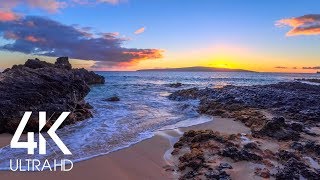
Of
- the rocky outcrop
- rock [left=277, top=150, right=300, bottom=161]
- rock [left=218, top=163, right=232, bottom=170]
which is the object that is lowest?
rock [left=218, top=163, right=232, bottom=170]

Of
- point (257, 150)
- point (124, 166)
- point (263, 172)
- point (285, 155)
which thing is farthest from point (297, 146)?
point (124, 166)

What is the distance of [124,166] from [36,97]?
7471mm

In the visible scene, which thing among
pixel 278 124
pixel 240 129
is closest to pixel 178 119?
pixel 240 129

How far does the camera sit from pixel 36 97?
1424 centimetres

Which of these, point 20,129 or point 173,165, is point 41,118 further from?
point 173,165

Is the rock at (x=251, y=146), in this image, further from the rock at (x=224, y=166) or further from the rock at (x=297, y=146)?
the rock at (x=224, y=166)

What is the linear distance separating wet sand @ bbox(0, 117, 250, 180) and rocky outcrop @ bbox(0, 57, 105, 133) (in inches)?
67.8

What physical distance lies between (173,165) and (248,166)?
1.96 meters

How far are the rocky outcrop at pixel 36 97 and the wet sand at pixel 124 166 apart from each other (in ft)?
5.65

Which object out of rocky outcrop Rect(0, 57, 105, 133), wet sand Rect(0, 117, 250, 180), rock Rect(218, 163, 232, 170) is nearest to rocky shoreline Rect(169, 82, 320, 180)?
rock Rect(218, 163, 232, 170)

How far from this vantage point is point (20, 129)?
12219 mm

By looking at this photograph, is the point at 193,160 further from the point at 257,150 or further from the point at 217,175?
the point at 257,150

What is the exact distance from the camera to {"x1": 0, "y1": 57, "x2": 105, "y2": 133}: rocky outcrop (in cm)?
1275

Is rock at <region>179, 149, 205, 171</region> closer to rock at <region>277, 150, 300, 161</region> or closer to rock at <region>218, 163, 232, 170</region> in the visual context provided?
rock at <region>218, 163, 232, 170</region>
